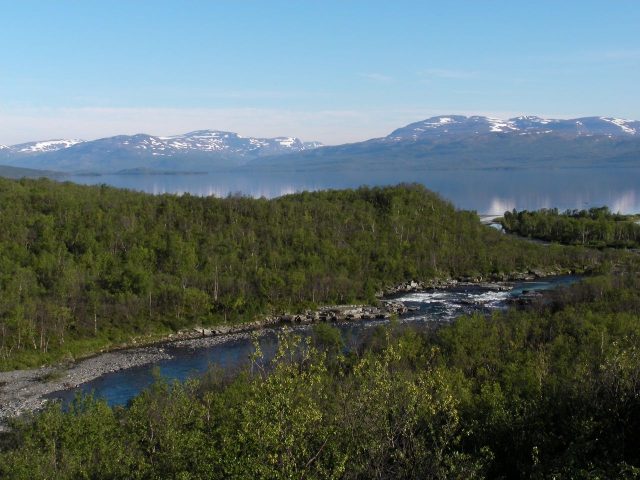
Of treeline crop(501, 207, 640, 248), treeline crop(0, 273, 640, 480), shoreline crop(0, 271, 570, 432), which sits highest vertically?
treeline crop(0, 273, 640, 480)

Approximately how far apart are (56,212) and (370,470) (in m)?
68.2

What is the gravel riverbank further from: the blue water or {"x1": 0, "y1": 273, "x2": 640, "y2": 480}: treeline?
{"x1": 0, "y1": 273, "x2": 640, "y2": 480}: treeline

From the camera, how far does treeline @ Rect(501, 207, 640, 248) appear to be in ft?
318

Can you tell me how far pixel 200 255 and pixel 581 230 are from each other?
210ft

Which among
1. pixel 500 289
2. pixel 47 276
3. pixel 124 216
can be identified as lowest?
pixel 500 289

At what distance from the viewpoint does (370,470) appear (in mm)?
12734

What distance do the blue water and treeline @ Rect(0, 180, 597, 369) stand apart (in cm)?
612

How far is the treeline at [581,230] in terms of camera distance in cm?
9706

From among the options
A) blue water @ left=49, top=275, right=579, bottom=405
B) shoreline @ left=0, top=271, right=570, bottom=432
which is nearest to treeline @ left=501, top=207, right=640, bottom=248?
blue water @ left=49, top=275, right=579, bottom=405

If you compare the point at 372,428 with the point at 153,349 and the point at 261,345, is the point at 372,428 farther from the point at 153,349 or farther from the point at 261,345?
the point at 153,349

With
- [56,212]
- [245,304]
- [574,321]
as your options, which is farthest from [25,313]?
[574,321]

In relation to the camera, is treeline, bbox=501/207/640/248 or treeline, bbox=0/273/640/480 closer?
treeline, bbox=0/273/640/480

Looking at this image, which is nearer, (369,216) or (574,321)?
(574,321)

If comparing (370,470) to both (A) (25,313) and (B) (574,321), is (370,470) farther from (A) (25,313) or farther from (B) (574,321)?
(A) (25,313)
